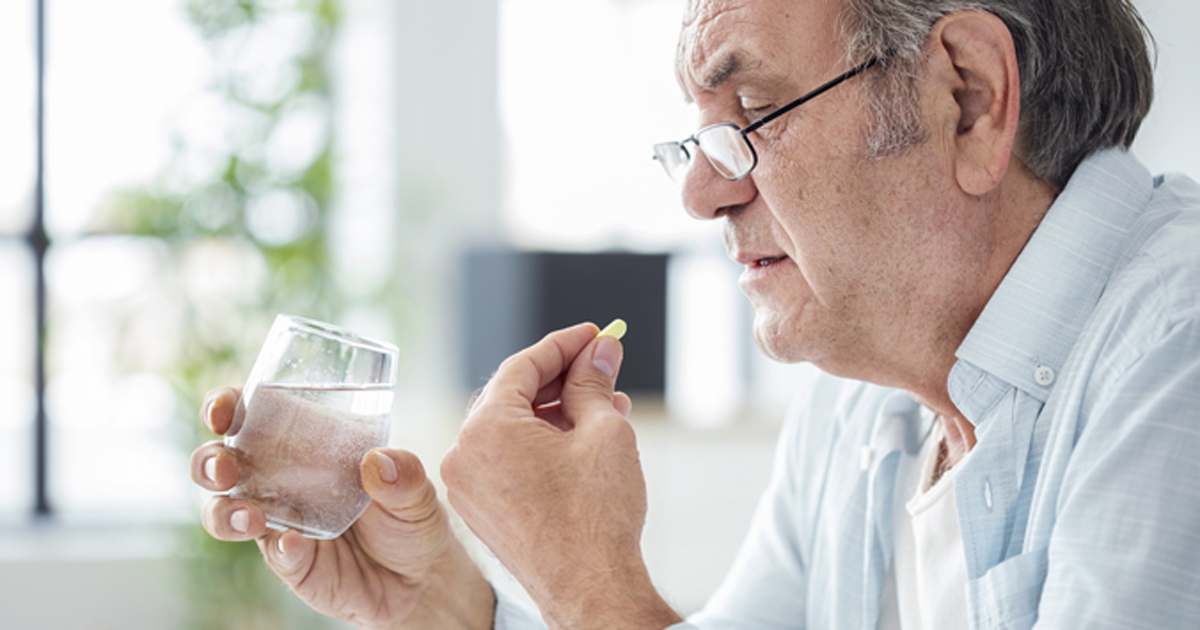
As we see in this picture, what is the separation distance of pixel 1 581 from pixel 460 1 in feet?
9.77

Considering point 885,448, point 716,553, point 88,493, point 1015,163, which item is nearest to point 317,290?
point 88,493

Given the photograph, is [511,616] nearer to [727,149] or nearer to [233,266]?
[727,149]

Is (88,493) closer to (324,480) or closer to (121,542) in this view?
(121,542)

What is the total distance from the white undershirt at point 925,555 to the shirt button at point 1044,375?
13 cm

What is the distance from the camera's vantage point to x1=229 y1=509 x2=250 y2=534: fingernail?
1006mm

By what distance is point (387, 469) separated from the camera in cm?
103

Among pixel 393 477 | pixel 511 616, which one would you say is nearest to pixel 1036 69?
pixel 393 477

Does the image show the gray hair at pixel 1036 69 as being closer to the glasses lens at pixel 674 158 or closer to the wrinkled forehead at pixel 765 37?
the wrinkled forehead at pixel 765 37

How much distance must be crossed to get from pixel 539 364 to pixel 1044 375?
1.74 feet

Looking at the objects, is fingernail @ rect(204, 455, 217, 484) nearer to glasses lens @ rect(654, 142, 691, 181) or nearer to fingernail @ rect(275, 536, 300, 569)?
fingernail @ rect(275, 536, 300, 569)

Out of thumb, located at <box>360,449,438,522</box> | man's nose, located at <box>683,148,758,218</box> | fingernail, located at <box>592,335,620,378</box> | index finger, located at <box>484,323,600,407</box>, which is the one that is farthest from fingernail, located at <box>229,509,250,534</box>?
man's nose, located at <box>683,148,758,218</box>

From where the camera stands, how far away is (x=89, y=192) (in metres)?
4.23

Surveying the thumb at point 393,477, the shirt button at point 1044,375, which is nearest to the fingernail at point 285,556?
the thumb at point 393,477

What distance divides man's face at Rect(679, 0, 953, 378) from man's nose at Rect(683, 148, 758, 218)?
0.07 feet
